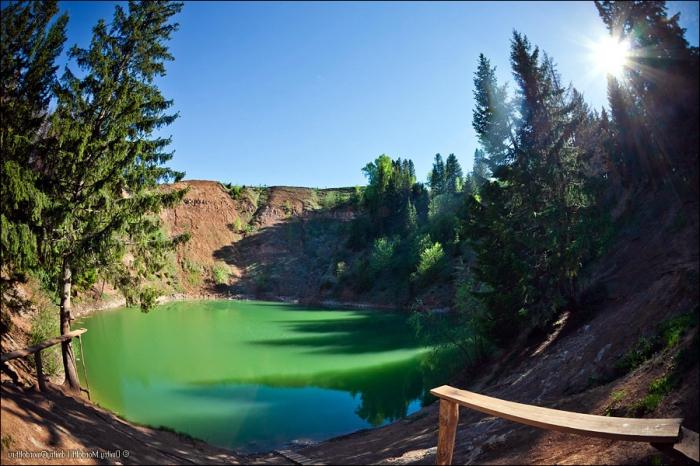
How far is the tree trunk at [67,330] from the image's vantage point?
36.8 ft

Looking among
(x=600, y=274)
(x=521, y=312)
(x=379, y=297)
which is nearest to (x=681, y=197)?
(x=600, y=274)

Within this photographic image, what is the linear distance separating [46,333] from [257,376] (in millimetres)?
8975

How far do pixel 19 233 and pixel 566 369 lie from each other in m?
12.6

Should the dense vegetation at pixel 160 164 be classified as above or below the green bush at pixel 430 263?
above

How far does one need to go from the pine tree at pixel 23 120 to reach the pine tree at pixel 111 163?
477 millimetres

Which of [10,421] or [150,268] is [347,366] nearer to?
[150,268]

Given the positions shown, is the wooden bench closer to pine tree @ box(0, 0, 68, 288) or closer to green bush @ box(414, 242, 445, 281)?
pine tree @ box(0, 0, 68, 288)

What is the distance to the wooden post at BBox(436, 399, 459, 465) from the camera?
438 centimetres

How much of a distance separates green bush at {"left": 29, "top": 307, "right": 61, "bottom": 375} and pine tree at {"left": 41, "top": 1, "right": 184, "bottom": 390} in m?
2.59

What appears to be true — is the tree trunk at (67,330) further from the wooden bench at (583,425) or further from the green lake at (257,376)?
the wooden bench at (583,425)

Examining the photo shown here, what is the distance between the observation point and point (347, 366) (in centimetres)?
2189

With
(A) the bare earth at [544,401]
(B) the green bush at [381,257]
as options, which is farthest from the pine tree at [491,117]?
(B) the green bush at [381,257]

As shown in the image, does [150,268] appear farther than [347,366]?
No

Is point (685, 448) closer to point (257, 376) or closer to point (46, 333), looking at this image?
point (46, 333)
